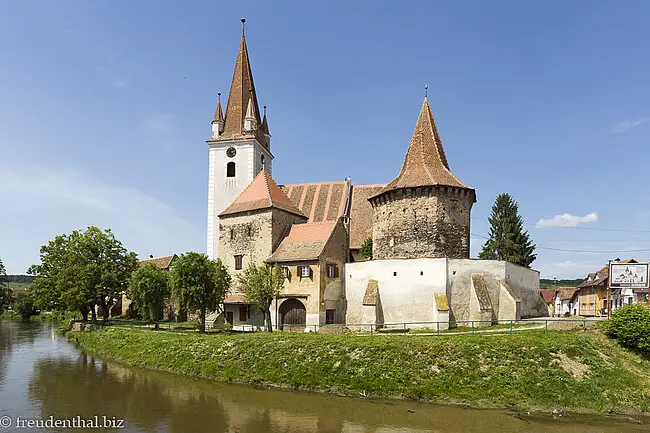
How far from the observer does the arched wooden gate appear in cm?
3328

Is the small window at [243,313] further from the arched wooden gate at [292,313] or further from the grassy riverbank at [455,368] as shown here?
the grassy riverbank at [455,368]

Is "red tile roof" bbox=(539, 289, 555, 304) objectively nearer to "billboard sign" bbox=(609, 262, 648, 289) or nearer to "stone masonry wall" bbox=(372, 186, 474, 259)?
"stone masonry wall" bbox=(372, 186, 474, 259)

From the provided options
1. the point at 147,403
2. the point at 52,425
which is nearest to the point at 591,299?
the point at 147,403

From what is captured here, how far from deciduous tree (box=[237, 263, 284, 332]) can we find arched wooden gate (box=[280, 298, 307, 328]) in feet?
3.82

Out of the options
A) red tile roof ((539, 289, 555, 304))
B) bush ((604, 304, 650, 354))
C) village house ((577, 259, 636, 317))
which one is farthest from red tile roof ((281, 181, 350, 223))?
red tile roof ((539, 289, 555, 304))

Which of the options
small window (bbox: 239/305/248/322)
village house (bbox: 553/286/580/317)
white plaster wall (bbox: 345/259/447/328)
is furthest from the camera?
village house (bbox: 553/286/580/317)

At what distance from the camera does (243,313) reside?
35.7 m

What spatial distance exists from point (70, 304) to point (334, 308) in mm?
24442

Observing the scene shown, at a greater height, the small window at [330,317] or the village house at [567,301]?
the small window at [330,317]

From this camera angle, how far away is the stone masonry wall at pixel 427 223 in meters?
32.6

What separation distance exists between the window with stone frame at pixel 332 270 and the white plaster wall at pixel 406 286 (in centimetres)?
220

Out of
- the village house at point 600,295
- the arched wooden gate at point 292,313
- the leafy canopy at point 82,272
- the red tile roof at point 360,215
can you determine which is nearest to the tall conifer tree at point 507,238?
the village house at point 600,295

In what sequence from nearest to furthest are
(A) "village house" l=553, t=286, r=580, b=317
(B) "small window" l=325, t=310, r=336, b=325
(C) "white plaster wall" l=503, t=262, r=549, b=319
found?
(C) "white plaster wall" l=503, t=262, r=549, b=319 < (B) "small window" l=325, t=310, r=336, b=325 < (A) "village house" l=553, t=286, r=580, b=317

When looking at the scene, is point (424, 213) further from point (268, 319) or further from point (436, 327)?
point (268, 319)
